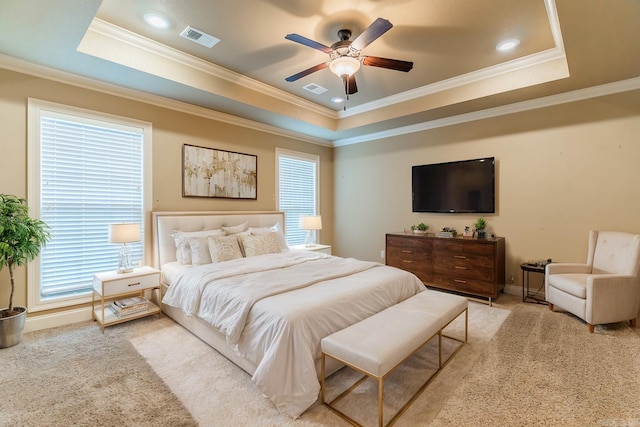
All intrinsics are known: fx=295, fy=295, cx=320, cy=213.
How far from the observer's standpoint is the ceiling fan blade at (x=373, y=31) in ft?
7.34

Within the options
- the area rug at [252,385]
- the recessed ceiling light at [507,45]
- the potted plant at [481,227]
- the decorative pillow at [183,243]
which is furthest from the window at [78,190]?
the potted plant at [481,227]

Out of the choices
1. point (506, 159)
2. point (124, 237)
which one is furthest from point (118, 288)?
point (506, 159)

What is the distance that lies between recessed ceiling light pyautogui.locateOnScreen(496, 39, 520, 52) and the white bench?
110 inches

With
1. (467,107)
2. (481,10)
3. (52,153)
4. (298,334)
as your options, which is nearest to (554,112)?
(467,107)

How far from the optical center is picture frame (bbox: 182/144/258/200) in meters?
4.25

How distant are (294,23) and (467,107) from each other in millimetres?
2774

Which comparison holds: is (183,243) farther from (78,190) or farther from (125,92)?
(125,92)

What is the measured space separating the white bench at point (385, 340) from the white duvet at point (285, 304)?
0.47 feet

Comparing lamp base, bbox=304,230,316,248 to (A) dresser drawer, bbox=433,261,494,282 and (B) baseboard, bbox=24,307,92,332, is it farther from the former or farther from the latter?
(B) baseboard, bbox=24,307,92,332

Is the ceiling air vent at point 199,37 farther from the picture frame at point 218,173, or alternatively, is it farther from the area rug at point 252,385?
the area rug at point 252,385

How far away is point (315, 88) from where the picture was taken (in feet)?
14.2

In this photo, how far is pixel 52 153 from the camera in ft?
10.5

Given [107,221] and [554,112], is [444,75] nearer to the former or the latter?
[554,112]

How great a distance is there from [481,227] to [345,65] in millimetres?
3150
